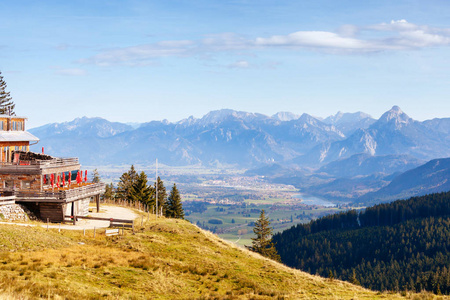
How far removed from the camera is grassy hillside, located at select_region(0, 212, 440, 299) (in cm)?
3125

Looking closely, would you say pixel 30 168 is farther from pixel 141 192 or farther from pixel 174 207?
pixel 174 207

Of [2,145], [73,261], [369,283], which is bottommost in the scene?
[369,283]

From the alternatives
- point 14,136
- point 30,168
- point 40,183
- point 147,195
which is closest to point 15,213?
point 40,183

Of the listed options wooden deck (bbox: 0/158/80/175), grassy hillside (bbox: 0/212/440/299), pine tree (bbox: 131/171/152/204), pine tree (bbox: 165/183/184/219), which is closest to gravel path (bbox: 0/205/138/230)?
grassy hillside (bbox: 0/212/440/299)

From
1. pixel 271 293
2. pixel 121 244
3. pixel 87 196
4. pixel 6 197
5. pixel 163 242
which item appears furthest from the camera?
pixel 87 196

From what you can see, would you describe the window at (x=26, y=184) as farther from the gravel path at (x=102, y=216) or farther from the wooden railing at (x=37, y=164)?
the gravel path at (x=102, y=216)

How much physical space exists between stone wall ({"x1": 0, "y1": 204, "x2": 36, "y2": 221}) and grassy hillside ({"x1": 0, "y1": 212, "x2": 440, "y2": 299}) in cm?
964

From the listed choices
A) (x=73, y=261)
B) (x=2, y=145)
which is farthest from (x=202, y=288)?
(x=2, y=145)

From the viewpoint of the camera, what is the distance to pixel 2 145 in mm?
72375

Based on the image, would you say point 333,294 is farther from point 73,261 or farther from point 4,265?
point 4,265

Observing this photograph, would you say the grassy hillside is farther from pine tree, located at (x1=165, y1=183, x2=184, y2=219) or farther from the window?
pine tree, located at (x1=165, y1=183, x2=184, y2=219)

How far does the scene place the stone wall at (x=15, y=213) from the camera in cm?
5662

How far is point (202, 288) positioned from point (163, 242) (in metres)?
15.5

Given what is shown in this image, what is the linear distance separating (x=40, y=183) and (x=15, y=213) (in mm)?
6166
